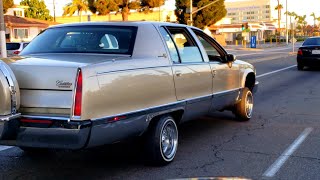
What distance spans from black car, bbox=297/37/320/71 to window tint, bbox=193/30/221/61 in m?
14.0

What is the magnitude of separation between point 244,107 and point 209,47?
5.39 feet

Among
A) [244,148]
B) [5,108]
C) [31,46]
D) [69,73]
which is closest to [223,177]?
[244,148]

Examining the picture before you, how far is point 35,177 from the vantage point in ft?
17.1

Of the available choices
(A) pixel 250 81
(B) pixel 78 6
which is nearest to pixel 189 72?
(A) pixel 250 81

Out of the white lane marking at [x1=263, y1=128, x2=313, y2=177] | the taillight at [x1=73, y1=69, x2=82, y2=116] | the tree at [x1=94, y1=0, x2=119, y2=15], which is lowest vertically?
the white lane marking at [x1=263, y1=128, x2=313, y2=177]

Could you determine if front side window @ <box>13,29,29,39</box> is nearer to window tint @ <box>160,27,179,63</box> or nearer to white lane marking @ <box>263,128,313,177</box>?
white lane marking @ <box>263,128,313,177</box>

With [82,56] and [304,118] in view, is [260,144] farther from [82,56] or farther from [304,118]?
[82,56]

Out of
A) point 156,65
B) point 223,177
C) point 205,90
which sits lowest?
point 223,177

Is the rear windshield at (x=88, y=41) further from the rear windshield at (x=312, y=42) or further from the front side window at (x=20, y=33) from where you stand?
the front side window at (x=20, y=33)

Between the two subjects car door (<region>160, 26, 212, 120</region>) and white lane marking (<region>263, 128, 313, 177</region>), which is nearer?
white lane marking (<region>263, 128, 313, 177</region>)

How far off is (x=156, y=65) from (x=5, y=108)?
6.07 ft

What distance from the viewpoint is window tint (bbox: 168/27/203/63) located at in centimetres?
623

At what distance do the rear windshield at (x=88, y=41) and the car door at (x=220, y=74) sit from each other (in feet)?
5.29

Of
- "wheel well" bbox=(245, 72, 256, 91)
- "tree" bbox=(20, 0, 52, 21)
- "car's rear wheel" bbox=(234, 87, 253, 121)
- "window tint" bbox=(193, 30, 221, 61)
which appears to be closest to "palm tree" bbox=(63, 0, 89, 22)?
"tree" bbox=(20, 0, 52, 21)
